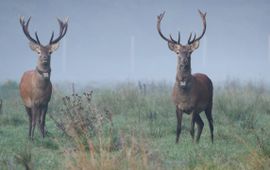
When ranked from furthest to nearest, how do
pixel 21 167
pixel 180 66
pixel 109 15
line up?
pixel 109 15 → pixel 180 66 → pixel 21 167

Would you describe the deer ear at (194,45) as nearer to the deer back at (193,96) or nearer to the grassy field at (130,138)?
the deer back at (193,96)

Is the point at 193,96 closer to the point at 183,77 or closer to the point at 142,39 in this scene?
the point at 183,77

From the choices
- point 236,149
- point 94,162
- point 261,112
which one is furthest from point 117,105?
point 94,162

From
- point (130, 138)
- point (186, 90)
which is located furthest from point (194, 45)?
Result: point (130, 138)

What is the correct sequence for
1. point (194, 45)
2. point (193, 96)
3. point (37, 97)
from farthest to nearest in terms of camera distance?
1. point (37, 97)
2. point (194, 45)
3. point (193, 96)

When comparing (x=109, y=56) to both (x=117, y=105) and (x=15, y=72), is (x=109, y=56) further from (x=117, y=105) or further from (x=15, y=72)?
(x=117, y=105)

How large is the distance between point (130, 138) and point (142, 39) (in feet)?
299

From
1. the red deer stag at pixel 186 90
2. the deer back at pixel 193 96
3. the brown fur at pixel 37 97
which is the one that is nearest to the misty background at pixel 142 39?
the brown fur at pixel 37 97

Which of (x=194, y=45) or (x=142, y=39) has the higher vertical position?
(x=194, y=45)

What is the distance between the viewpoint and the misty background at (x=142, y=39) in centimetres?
10094

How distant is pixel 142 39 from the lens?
104 meters

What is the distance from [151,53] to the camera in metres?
108

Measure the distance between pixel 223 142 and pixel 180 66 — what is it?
1601 millimetres

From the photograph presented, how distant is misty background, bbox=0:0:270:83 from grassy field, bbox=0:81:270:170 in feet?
248
